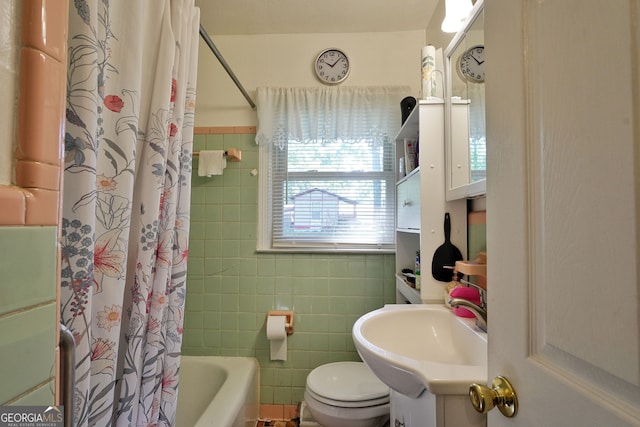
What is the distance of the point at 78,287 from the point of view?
0.52 m

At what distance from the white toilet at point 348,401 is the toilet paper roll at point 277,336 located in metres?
0.33

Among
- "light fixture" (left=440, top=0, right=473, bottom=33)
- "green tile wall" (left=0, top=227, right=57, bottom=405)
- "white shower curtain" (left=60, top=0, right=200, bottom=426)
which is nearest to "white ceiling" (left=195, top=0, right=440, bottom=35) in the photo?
"light fixture" (left=440, top=0, right=473, bottom=33)

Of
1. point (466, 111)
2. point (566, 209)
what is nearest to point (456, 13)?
point (466, 111)

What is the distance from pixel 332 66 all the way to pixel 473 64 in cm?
98

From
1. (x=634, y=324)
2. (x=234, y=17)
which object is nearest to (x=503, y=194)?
(x=634, y=324)

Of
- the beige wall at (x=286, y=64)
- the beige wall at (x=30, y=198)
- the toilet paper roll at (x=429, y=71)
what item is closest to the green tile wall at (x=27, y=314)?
the beige wall at (x=30, y=198)

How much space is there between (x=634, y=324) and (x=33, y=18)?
729 mm

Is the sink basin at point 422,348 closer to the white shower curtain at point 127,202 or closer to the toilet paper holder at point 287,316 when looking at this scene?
the white shower curtain at point 127,202

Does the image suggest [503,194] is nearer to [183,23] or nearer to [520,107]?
[520,107]

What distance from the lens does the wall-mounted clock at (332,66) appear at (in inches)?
70.4

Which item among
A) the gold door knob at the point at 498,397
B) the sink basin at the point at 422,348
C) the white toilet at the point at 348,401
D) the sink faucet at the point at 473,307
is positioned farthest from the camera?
the white toilet at the point at 348,401

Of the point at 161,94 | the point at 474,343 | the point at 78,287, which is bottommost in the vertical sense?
the point at 474,343

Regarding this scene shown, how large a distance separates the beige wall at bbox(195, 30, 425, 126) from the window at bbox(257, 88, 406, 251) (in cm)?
17

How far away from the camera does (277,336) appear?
164cm
